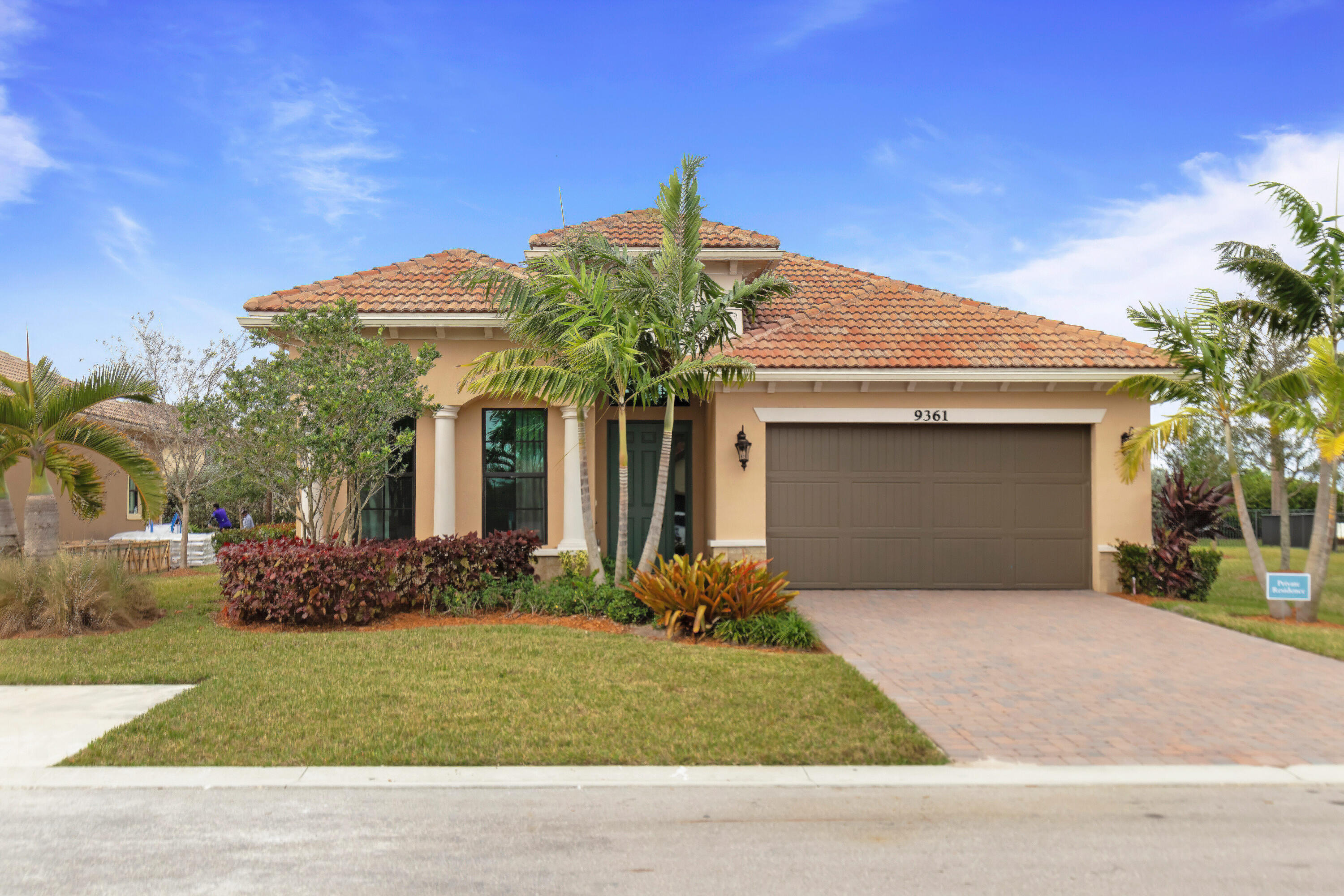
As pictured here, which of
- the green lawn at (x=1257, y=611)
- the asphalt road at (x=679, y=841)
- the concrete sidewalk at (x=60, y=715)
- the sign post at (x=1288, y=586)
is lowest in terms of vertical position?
the green lawn at (x=1257, y=611)

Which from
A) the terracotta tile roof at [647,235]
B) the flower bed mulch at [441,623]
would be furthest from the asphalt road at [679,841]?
the terracotta tile roof at [647,235]

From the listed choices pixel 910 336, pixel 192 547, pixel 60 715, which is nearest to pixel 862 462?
pixel 910 336

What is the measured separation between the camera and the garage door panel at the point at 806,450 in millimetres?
13031

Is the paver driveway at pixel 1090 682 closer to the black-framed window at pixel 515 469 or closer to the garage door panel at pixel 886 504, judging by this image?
the garage door panel at pixel 886 504

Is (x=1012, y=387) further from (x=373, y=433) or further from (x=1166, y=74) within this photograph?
(x=373, y=433)

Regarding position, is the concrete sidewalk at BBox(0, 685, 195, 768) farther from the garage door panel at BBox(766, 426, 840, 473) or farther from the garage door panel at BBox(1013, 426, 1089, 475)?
the garage door panel at BBox(1013, 426, 1089, 475)

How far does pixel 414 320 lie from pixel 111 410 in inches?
649

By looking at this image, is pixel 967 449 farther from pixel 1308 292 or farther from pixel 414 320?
pixel 414 320

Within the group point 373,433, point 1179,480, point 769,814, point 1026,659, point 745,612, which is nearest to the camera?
point 769,814

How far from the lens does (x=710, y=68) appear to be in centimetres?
1373

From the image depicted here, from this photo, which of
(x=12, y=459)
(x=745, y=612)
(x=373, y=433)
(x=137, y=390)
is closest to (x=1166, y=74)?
(x=745, y=612)

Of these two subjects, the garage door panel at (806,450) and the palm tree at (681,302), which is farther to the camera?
the garage door panel at (806,450)

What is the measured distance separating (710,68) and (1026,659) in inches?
404

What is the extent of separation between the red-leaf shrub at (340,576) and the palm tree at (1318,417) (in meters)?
10.0
